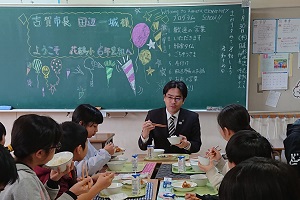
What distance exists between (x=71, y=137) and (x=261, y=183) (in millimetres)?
1384

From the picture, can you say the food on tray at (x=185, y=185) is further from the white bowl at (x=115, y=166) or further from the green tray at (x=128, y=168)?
the white bowl at (x=115, y=166)

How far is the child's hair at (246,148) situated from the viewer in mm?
1465

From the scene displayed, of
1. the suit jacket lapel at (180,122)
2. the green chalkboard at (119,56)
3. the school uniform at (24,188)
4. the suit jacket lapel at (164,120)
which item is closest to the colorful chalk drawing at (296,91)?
the green chalkboard at (119,56)

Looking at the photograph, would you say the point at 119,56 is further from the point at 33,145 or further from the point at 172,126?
the point at 33,145

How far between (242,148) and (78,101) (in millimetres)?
2648

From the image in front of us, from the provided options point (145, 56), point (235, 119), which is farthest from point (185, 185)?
point (145, 56)

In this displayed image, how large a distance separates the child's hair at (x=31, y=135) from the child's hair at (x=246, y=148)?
2.74 feet

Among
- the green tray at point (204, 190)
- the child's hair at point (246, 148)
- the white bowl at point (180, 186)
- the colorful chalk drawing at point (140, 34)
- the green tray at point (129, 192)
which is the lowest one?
the green tray at point (204, 190)

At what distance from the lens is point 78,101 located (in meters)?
3.79

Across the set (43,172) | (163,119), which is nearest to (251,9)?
(163,119)

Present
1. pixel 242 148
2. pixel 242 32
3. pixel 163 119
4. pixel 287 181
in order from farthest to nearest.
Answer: pixel 242 32 → pixel 163 119 → pixel 242 148 → pixel 287 181

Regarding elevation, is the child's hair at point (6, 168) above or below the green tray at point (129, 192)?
above

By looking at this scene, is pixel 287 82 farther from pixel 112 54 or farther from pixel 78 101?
pixel 78 101

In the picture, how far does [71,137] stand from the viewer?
1.91 m
